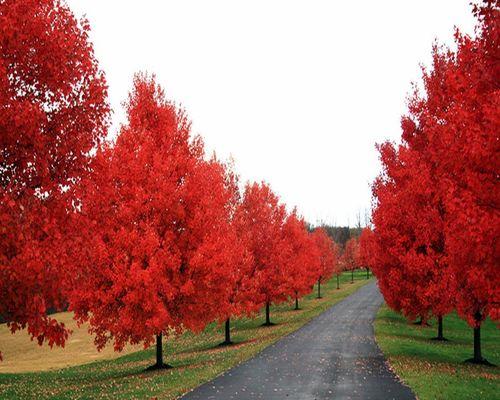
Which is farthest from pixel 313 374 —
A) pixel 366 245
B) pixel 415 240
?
pixel 366 245

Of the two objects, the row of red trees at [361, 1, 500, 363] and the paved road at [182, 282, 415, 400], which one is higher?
the row of red trees at [361, 1, 500, 363]

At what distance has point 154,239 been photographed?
16859 mm

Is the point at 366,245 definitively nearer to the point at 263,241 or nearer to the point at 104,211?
the point at 263,241

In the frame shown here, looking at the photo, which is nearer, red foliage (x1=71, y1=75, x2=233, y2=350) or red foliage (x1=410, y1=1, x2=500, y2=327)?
red foliage (x1=410, y1=1, x2=500, y2=327)

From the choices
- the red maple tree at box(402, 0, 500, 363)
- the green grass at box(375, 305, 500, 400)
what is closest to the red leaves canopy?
the red maple tree at box(402, 0, 500, 363)

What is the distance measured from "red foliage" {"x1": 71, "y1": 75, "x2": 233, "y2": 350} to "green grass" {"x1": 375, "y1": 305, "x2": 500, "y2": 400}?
24.6ft

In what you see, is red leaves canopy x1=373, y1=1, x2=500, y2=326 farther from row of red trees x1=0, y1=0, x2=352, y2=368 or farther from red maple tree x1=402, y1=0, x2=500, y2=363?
row of red trees x1=0, y1=0, x2=352, y2=368

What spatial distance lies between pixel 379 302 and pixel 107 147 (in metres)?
38.4

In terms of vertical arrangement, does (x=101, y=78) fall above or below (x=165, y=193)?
above

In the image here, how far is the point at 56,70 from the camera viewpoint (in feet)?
30.4

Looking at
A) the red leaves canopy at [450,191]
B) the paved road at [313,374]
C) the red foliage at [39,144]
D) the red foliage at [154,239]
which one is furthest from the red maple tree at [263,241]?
the red foliage at [39,144]

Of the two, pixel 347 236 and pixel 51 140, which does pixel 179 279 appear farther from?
pixel 347 236

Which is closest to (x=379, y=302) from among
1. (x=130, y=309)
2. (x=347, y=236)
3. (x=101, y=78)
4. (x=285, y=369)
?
(x=285, y=369)

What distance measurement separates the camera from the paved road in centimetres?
1378
